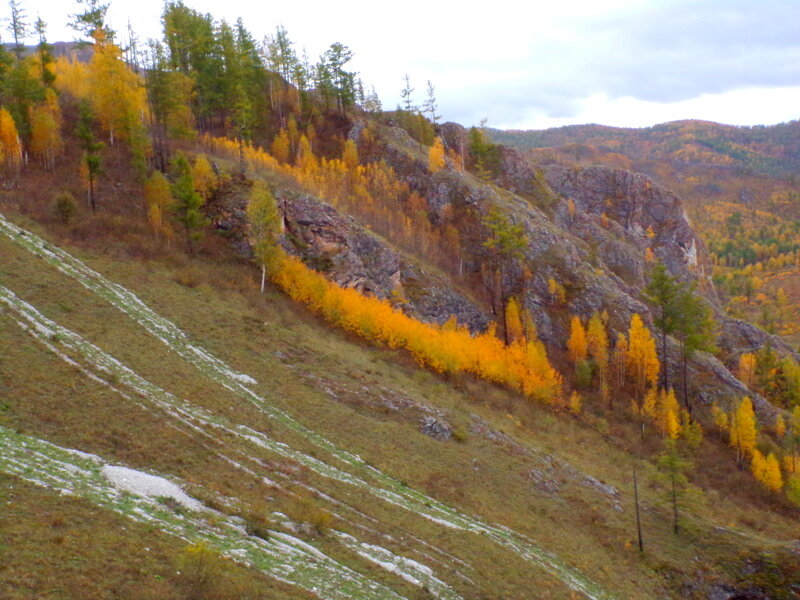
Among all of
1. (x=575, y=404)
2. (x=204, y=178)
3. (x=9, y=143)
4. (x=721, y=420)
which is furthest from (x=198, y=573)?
(x=721, y=420)

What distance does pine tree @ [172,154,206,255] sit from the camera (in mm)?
46375

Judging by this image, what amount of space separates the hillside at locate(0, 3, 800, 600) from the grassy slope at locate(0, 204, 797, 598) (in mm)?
200

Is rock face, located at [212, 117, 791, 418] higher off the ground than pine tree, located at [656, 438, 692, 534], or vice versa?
rock face, located at [212, 117, 791, 418]

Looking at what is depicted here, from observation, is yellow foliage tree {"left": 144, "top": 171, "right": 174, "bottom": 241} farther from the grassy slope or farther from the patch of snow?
the patch of snow

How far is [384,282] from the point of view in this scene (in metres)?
59.5

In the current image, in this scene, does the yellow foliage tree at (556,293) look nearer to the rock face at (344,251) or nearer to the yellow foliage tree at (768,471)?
the rock face at (344,251)

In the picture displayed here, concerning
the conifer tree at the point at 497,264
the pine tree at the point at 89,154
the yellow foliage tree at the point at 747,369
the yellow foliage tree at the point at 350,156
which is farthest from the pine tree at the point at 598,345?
the pine tree at the point at 89,154

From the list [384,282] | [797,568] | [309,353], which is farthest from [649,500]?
[384,282]

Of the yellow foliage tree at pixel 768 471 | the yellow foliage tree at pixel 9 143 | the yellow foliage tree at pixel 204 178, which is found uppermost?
the yellow foliage tree at pixel 9 143

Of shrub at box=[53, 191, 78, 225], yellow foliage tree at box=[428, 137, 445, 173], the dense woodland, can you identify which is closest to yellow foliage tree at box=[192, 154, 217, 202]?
the dense woodland

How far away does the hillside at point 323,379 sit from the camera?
15977 millimetres

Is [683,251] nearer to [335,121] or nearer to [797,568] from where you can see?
[335,121]

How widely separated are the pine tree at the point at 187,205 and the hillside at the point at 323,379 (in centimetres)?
26

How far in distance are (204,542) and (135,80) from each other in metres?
56.4
